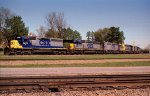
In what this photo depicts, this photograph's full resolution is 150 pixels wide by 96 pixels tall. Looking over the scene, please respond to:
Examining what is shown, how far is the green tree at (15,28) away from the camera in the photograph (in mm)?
74125

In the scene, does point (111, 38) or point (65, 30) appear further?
point (111, 38)

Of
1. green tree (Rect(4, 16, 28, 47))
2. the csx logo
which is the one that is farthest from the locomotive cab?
green tree (Rect(4, 16, 28, 47))

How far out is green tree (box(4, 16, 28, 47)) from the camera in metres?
74.1

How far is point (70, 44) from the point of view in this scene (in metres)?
57.3

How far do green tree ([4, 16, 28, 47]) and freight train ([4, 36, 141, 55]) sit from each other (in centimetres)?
2147

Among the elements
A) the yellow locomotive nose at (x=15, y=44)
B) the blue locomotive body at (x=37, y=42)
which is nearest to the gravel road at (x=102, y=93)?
the yellow locomotive nose at (x=15, y=44)

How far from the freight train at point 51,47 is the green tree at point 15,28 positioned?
2147cm

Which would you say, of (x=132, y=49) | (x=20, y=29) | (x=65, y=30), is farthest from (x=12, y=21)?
(x=132, y=49)

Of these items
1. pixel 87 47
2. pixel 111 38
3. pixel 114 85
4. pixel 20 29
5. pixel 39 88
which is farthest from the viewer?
pixel 111 38

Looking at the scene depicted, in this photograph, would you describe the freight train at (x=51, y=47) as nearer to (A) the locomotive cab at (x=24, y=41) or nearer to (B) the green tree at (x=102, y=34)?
(A) the locomotive cab at (x=24, y=41)

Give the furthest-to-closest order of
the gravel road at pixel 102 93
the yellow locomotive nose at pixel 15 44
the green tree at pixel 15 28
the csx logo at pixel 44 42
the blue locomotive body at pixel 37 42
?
the green tree at pixel 15 28, the csx logo at pixel 44 42, the blue locomotive body at pixel 37 42, the yellow locomotive nose at pixel 15 44, the gravel road at pixel 102 93

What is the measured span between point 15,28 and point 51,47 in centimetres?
2778

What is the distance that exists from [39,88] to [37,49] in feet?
121

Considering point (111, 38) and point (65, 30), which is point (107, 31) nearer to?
point (111, 38)
